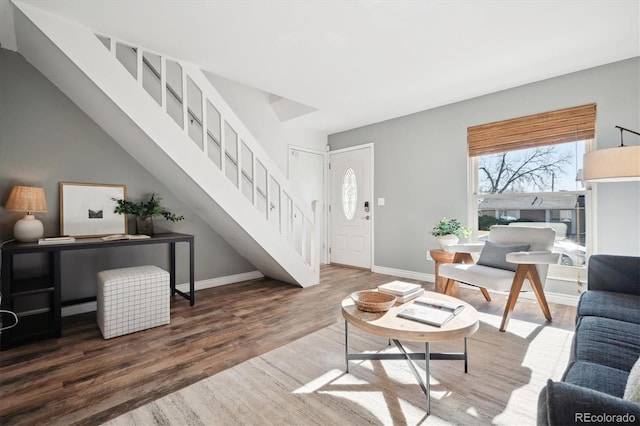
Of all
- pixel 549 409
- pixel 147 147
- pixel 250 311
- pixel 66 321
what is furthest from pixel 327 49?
pixel 66 321

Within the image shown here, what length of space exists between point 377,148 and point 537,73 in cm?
213

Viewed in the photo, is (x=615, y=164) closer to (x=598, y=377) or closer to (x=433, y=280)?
(x=598, y=377)

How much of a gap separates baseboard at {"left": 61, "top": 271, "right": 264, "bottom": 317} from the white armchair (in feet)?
8.24

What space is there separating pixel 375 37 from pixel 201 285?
321 centimetres

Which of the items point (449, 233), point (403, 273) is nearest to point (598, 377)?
point (449, 233)

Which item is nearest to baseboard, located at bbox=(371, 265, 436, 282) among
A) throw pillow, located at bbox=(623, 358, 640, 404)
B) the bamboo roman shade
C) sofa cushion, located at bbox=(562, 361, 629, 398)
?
the bamboo roman shade

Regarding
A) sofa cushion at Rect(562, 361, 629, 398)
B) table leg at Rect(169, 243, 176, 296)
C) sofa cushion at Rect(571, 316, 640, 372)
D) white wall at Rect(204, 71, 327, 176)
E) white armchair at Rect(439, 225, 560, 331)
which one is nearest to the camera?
sofa cushion at Rect(562, 361, 629, 398)

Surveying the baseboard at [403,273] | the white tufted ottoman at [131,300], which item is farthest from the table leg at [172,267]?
the baseboard at [403,273]

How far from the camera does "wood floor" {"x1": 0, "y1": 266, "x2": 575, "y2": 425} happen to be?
1.56 meters

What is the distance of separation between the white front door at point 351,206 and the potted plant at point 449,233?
54.0 inches

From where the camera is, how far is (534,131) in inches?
126

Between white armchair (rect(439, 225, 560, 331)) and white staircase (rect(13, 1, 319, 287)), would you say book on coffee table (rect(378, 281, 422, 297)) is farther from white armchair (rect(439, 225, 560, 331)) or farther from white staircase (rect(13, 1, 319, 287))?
white staircase (rect(13, 1, 319, 287))

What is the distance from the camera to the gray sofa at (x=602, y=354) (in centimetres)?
67

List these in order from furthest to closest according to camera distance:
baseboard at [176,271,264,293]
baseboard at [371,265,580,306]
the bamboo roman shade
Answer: baseboard at [176,271,264,293] → baseboard at [371,265,580,306] → the bamboo roman shade
